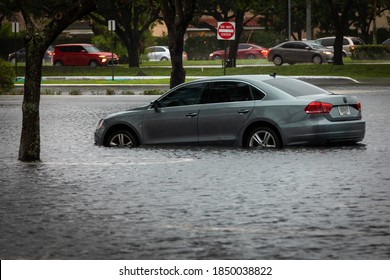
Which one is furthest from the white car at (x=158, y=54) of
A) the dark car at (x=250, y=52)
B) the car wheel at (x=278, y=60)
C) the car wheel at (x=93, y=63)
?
the car wheel at (x=278, y=60)

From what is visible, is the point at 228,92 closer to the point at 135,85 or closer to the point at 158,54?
the point at 135,85

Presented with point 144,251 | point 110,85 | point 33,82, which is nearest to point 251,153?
point 33,82

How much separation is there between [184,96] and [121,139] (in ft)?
5.03

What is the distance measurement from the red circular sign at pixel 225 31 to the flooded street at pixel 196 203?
25.3 m

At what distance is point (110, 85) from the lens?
52031 millimetres

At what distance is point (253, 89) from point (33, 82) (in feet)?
12.2

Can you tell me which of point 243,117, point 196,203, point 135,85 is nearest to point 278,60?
point 135,85

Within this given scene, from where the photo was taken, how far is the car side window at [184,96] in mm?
20344

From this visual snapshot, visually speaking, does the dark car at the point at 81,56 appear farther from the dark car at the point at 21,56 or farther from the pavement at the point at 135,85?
the pavement at the point at 135,85

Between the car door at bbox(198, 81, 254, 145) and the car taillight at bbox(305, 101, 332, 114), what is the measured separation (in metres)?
0.98

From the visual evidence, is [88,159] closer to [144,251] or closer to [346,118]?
[346,118]

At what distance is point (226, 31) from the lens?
47.1m

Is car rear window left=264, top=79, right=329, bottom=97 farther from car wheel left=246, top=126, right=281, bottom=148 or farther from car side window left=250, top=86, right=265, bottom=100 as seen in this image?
car wheel left=246, top=126, right=281, bottom=148

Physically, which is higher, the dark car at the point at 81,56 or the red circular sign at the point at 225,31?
the red circular sign at the point at 225,31
